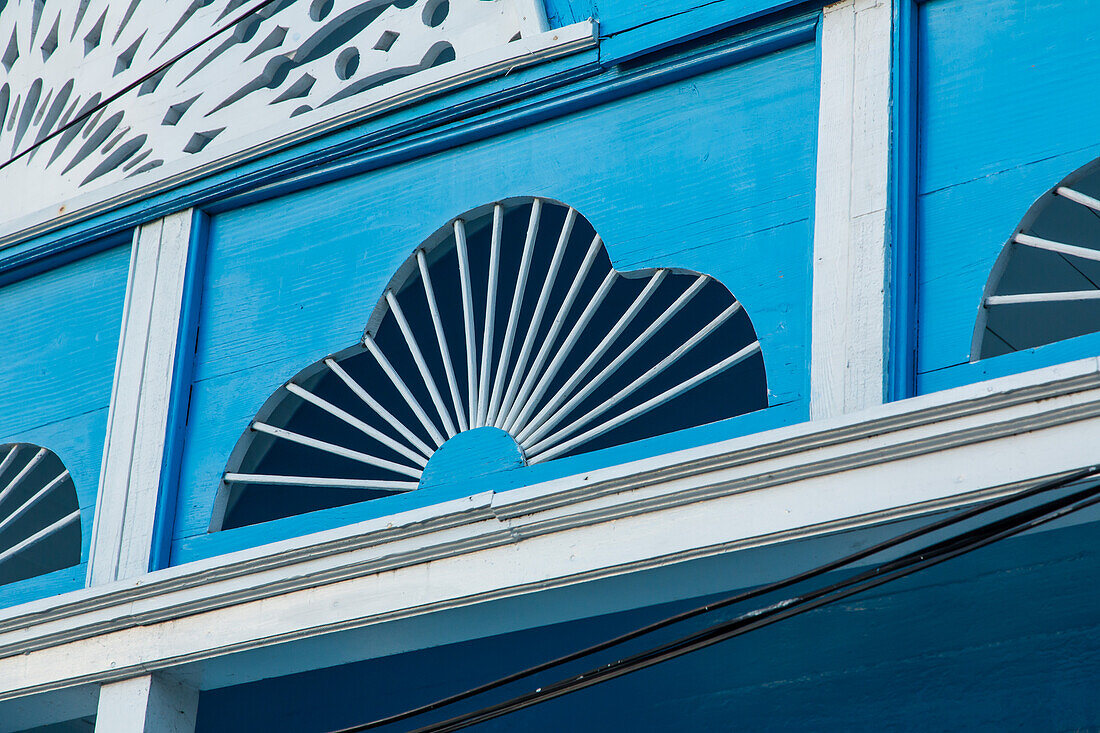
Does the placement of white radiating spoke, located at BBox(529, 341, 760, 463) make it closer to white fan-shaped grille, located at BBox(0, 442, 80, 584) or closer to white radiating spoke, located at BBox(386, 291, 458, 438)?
white radiating spoke, located at BBox(386, 291, 458, 438)

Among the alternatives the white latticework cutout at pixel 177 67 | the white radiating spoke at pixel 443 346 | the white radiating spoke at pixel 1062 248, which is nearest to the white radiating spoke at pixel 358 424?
the white radiating spoke at pixel 443 346

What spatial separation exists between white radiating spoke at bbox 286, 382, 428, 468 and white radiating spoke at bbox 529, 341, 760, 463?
1.27 feet

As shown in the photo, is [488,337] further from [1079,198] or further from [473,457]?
[1079,198]

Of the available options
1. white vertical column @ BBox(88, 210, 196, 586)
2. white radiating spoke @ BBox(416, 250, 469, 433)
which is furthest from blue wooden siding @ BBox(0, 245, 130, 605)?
white radiating spoke @ BBox(416, 250, 469, 433)

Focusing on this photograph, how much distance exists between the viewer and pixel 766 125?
4.41m

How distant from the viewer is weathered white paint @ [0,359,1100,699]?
358 centimetres

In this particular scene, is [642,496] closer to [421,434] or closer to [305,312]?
[305,312]

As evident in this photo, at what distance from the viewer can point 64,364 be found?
5.33 meters

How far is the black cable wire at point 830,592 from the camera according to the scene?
3230mm

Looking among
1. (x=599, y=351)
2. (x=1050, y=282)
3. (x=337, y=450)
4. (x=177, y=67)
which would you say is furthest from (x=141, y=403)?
→ (x=1050, y=282)

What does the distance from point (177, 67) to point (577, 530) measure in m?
2.58

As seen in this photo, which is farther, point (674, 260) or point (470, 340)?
point (470, 340)

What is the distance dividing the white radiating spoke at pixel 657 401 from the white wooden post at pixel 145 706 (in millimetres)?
1321

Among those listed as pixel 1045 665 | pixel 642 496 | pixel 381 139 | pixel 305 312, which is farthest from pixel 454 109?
pixel 1045 665
